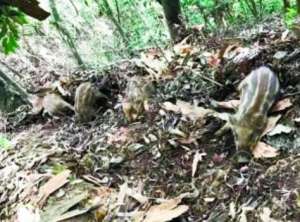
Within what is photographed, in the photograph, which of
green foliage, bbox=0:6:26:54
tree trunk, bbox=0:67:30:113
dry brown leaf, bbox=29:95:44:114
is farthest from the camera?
tree trunk, bbox=0:67:30:113

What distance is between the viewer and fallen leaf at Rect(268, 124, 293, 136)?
2586mm

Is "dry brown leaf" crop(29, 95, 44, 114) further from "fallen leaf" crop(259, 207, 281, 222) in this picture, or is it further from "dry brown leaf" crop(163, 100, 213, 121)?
"fallen leaf" crop(259, 207, 281, 222)

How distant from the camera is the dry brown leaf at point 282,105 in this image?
2.71 m

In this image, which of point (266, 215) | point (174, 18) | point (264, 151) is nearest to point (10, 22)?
point (264, 151)

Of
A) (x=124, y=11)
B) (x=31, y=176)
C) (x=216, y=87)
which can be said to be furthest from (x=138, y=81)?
(x=124, y=11)

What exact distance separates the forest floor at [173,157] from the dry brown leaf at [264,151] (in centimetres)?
1

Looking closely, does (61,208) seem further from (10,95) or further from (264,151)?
(10,95)

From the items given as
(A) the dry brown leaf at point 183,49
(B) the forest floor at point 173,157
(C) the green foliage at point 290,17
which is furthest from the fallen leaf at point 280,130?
(A) the dry brown leaf at point 183,49

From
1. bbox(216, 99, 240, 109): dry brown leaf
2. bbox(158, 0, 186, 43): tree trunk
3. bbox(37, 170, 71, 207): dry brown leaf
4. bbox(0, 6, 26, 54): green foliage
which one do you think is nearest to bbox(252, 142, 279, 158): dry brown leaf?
bbox(216, 99, 240, 109): dry brown leaf

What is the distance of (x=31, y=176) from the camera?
10.3 ft

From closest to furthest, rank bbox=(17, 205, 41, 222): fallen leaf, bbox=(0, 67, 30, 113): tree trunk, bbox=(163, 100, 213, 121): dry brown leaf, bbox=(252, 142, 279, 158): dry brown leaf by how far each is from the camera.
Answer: bbox=(252, 142, 279, 158): dry brown leaf < bbox=(17, 205, 41, 222): fallen leaf < bbox=(163, 100, 213, 121): dry brown leaf < bbox=(0, 67, 30, 113): tree trunk

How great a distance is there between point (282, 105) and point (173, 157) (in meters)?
0.66

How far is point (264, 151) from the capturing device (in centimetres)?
255

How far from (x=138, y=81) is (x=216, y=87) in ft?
2.24
